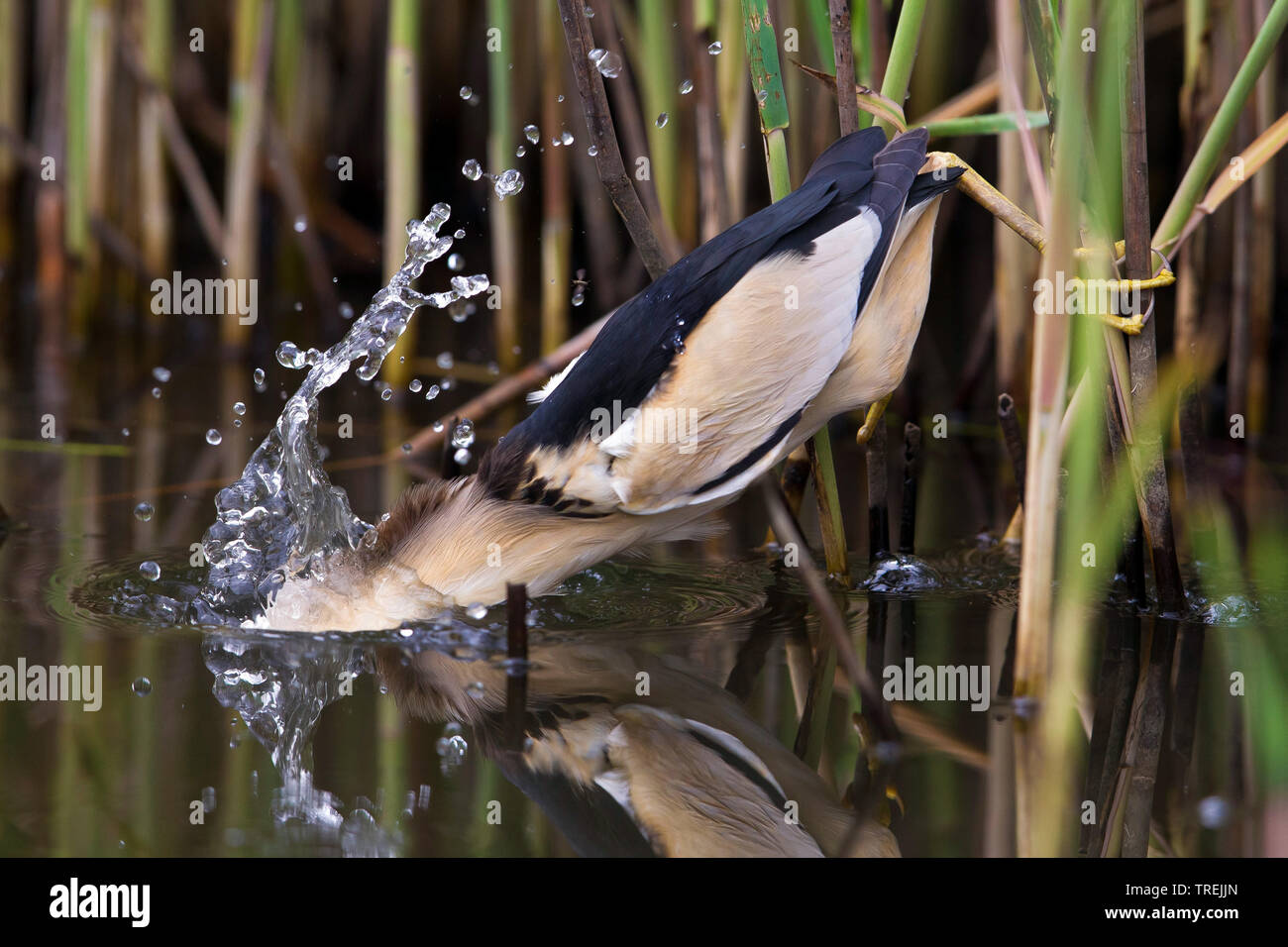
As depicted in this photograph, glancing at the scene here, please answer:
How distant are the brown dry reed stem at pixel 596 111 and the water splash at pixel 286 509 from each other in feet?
1.24

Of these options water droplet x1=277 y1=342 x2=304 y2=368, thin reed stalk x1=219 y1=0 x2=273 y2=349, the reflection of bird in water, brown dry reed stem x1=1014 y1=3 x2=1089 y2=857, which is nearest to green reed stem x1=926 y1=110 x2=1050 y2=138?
brown dry reed stem x1=1014 y1=3 x2=1089 y2=857

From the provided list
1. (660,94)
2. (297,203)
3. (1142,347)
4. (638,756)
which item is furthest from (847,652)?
(297,203)

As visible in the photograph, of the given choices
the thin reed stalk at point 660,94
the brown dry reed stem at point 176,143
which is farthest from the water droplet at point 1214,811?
the brown dry reed stem at point 176,143

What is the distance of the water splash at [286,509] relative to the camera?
8.76 ft

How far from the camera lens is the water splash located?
267 centimetres

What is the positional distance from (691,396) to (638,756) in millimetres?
671

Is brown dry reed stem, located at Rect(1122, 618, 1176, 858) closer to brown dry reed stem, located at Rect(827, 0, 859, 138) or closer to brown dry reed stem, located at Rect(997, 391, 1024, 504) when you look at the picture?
brown dry reed stem, located at Rect(997, 391, 1024, 504)

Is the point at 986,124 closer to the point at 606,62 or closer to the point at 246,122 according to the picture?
the point at 606,62

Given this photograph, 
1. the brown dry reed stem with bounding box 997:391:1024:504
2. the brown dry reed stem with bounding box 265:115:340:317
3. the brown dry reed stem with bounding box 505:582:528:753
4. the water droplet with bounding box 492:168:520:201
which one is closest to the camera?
the brown dry reed stem with bounding box 505:582:528:753

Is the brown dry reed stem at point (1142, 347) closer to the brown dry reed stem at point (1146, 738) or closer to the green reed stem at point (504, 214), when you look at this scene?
the brown dry reed stem at point (1146, 738)

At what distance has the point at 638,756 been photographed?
2014 mm

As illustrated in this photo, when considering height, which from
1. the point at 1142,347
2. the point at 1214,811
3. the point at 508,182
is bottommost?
the point at 1214,811

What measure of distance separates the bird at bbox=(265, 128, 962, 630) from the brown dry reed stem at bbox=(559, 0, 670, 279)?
157 mm

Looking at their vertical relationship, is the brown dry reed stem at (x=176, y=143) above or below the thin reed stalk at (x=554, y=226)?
above
